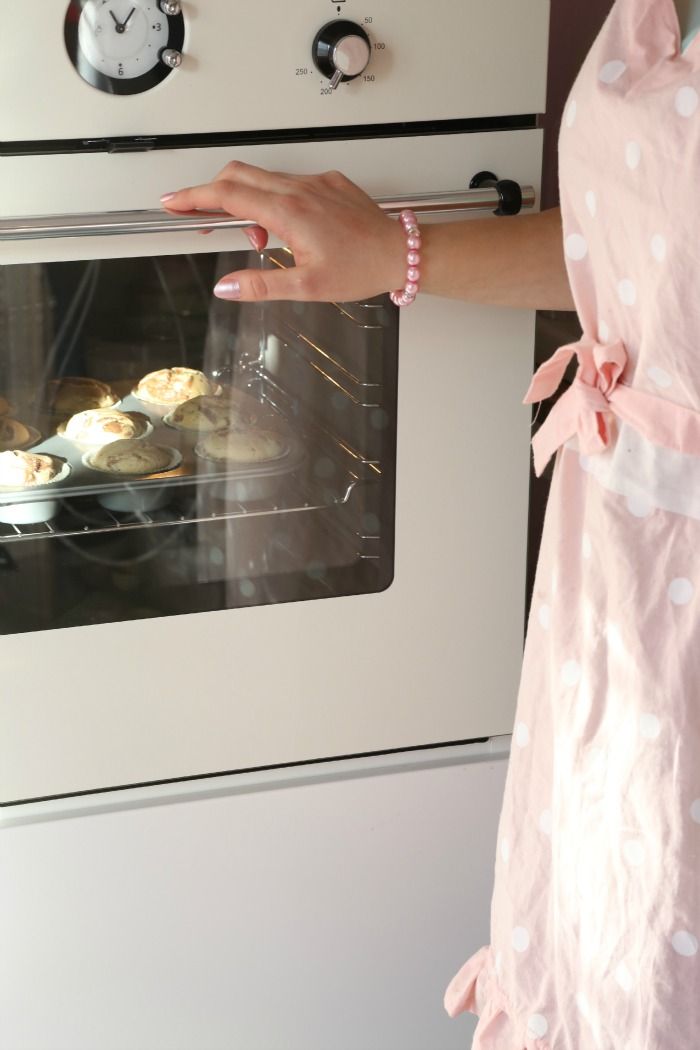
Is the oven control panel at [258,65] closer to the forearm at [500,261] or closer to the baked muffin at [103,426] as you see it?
the forearm at [500,261]

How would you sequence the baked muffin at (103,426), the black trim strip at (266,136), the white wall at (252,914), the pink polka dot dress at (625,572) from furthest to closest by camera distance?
the white wall at (252,914), the baked muffin at (103,426), the black trim strip at (266,136), the pink polka dot dress at (625,572)

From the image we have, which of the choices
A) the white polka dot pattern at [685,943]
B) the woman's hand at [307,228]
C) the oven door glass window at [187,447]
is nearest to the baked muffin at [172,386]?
the oven door glass window at [187,447]

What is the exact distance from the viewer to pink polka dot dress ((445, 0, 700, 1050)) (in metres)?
0.82

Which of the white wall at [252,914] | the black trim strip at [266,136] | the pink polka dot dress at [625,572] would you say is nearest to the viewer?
the pink polka dot dress at [625,572]

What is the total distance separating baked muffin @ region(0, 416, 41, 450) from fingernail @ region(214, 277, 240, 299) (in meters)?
0.22

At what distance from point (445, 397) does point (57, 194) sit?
1.18ft

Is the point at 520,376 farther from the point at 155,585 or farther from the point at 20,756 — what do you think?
the point at 20,756

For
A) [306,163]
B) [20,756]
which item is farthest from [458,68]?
[20,756]

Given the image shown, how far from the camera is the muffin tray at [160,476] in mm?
1031

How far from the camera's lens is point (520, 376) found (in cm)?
109

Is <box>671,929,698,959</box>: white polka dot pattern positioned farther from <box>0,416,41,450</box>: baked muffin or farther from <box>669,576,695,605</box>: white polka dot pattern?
<box>0,416,41,450</box>: baked muffin

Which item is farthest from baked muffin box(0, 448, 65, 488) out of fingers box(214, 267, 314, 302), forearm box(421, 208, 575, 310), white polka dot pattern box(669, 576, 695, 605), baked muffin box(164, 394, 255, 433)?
white polka dot pattern box(669, 576, 695, 605)

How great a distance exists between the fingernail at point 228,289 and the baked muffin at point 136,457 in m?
0.19

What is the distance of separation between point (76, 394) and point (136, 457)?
77 millimetres
